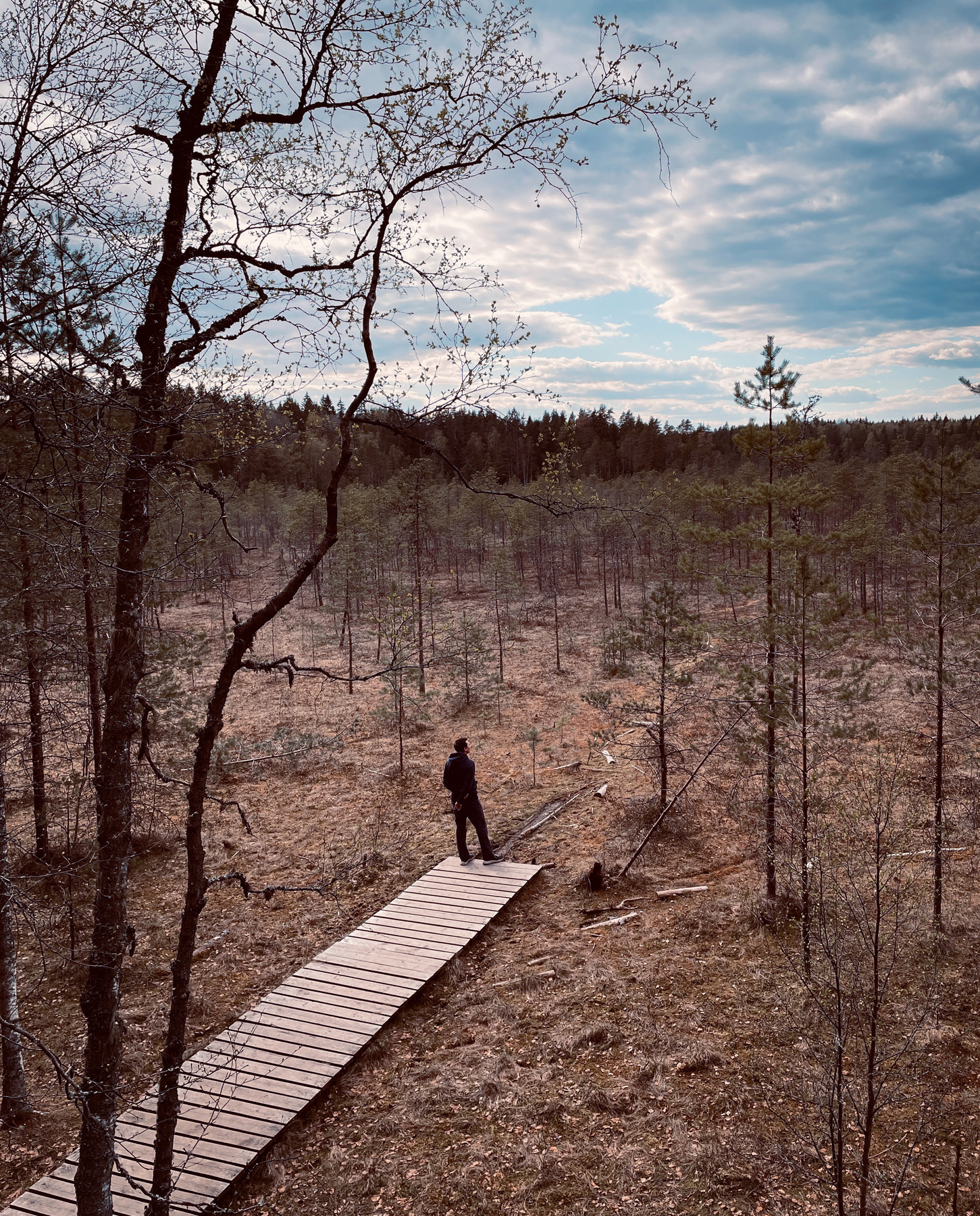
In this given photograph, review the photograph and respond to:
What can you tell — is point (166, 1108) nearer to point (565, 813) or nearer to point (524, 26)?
point (524, 26)

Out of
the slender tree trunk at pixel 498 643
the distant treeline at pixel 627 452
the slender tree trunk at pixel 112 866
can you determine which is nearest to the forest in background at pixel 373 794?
the slender tree trunk at pixel 112 866

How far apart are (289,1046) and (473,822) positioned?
189 inches

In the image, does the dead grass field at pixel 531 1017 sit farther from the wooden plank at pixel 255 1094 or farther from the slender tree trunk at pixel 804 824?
the slender tree trunk at pixel 804 824

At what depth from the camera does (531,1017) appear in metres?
8.78

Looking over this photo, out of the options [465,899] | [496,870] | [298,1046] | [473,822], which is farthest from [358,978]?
[496,870]

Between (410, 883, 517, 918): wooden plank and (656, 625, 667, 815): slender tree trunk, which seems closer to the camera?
(410, 883, 517, 918): wooden plank

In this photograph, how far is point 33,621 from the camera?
31.4ft

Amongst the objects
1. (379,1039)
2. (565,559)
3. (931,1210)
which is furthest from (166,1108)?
(565,559)

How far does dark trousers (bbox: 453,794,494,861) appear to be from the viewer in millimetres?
11984

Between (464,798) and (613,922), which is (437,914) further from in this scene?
(613,922)

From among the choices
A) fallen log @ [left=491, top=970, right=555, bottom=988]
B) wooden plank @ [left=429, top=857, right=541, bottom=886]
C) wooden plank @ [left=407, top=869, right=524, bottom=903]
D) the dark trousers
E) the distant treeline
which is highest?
the distant treeline

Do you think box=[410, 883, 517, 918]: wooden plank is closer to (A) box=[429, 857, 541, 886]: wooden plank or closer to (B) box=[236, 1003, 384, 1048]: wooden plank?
(A) box=[429, 857, 541, 886]: wooden plank

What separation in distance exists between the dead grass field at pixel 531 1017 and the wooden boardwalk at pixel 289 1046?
270mm

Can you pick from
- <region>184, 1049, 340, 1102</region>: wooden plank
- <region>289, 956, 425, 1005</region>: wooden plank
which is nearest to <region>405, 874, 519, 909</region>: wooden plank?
<region>289, 956, 425, 1005</region>: wooden plank
